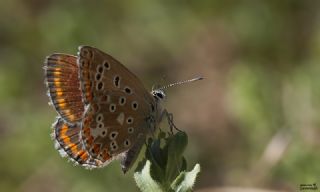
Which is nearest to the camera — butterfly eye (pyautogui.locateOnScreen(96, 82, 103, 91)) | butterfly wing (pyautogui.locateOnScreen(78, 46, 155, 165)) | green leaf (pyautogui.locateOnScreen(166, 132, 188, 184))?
green leaf (pyautogui.locateOnScreen(166, 132, 188, 184))

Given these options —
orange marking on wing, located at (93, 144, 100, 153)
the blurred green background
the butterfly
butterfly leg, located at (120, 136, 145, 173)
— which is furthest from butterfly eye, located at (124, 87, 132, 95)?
the blurred green background

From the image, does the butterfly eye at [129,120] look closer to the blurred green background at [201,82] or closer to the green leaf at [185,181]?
the green leaf at [185,181]

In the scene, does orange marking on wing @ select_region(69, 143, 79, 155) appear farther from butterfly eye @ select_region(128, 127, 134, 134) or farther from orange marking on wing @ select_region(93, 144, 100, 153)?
butterfly eye @ select_region(128, 127, 134, 134)

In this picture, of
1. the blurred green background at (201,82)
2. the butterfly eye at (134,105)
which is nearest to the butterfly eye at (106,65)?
the butterfly eye at (134,105)

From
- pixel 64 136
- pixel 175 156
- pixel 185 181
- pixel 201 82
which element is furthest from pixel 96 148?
pixel 201 82

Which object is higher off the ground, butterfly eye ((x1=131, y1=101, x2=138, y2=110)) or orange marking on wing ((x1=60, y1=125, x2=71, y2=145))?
butterfly eye ((x1=131, y1=101, x2=138, y2=110))

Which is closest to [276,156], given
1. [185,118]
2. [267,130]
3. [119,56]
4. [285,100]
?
[267,130]

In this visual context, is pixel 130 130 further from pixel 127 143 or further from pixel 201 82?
pixel 201 82
